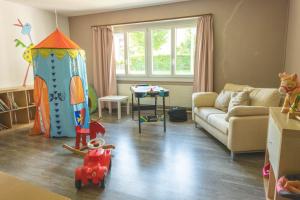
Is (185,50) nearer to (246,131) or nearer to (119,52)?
(119,52)

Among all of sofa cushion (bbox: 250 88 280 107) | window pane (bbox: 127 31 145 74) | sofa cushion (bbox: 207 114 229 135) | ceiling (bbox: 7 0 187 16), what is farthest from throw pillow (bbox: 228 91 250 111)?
window pane (bbox: 127 31 145 74)

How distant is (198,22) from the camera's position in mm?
4355

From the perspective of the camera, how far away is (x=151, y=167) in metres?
2.46

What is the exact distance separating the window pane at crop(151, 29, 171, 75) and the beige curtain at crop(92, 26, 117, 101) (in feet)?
3.47

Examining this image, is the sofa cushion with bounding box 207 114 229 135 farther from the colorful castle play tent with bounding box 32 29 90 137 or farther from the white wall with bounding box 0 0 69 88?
the white wall with bounding box 0 0 69 88

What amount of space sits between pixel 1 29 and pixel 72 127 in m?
2.56

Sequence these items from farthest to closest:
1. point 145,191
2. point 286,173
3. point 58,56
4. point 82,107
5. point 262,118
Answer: point 82,107
point 58,56
point 262,118
point 145,191
point 286,173

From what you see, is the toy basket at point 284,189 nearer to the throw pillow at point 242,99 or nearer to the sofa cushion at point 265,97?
the sofa cushion at point 265,97

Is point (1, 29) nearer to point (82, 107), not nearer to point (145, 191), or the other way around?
point (82, 107)

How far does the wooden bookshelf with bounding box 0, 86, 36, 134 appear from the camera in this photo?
12.9ft

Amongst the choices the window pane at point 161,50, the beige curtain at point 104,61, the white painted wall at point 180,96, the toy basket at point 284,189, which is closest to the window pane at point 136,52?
the window pane at point 161,50

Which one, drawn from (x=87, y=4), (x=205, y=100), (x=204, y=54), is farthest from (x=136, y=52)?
(x=205, y=100)

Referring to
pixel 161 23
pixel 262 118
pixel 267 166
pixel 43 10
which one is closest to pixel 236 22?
pixel 161 23

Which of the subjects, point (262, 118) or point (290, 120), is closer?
point (290, 120)
